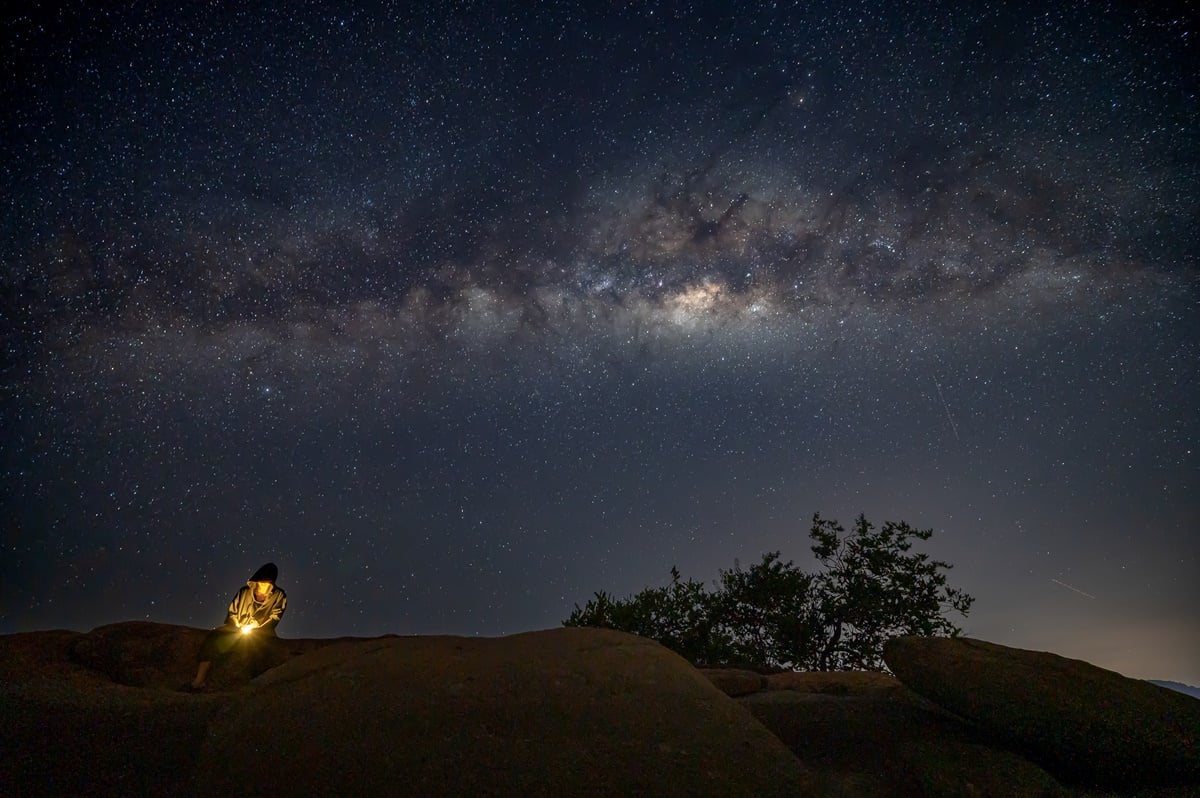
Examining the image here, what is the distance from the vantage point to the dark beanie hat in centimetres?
1007

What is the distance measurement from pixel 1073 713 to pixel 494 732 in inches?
294

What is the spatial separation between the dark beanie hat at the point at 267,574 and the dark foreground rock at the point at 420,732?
301cm

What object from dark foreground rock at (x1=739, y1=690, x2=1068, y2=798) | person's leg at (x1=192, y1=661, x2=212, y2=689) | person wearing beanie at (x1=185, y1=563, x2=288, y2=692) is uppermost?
person wearing beanie at (x1=185, y1=563, x2=288, y2=692)

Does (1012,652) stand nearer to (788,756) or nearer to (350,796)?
(788,756)

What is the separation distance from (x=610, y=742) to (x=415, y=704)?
225 cm

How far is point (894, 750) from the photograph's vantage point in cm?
689

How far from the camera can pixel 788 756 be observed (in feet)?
17.6

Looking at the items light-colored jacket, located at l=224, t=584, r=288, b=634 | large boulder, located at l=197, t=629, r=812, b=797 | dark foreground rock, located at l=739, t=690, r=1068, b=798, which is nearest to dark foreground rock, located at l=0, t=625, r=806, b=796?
large boulder, located at l=197, t=629, r=812, b=797

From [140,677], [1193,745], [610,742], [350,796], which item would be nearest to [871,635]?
[1193,745]

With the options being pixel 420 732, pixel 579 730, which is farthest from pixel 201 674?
pixel 579 730

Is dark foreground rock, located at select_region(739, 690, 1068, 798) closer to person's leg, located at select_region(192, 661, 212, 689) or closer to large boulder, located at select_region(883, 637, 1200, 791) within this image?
large boulder, located at select_region(883, 637, 1200, 791)

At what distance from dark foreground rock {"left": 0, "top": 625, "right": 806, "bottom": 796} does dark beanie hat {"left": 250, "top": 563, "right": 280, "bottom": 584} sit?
301 centimetres

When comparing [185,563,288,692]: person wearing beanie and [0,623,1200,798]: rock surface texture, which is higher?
[185,563,288,692]: person wearing beanie

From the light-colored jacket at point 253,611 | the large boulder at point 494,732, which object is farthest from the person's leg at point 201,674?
the large boulder at point 494,732
